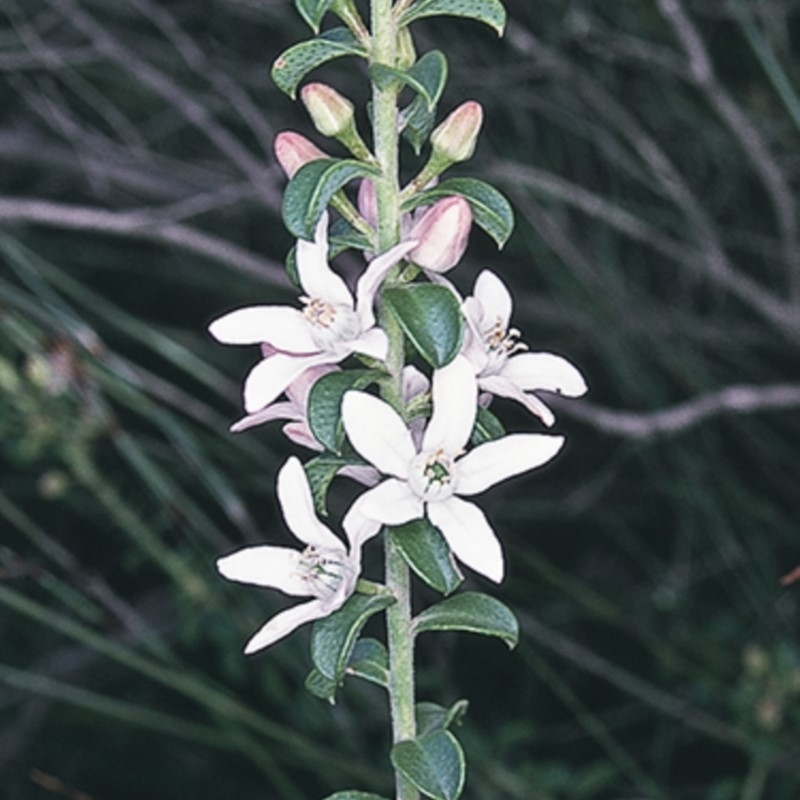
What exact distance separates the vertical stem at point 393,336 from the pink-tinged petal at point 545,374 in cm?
10

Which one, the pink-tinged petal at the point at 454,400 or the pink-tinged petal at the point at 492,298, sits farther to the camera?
the pink-tinged petal at the point at 492,298

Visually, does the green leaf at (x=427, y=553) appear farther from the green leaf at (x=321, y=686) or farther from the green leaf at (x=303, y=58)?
the green leaf at (x=303, y=58)

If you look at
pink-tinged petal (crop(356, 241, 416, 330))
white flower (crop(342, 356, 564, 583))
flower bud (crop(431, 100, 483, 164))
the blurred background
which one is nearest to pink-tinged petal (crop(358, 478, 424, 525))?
white flower (crop(342, 356, 564, 583))

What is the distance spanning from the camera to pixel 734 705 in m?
2.04

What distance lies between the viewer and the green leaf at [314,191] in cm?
90

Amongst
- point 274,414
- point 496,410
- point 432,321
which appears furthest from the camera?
point 496,410

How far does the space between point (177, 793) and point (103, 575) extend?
1.49ft

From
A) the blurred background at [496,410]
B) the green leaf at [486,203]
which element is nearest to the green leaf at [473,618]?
the green leaf at [486,203]

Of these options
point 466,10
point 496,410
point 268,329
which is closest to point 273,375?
point 268,329

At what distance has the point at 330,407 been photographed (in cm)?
91

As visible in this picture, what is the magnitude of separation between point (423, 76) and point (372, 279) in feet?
0.45

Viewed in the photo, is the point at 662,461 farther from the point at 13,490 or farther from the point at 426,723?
the point at 426,723

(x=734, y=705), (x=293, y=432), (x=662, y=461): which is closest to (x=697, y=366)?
(x=662, y=461)

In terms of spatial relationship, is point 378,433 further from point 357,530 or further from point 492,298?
point 492,298
